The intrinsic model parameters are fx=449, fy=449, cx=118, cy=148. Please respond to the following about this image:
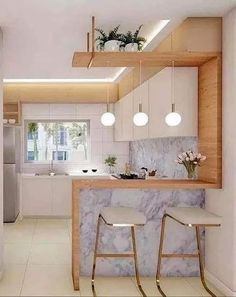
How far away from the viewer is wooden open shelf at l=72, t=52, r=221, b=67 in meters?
4.44

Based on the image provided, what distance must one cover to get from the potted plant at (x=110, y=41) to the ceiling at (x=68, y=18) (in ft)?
0.32

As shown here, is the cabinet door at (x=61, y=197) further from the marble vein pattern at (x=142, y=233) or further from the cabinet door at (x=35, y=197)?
the marble vein pattern at (x=142, y=233)

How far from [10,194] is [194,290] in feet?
14.9

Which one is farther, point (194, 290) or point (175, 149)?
point (175, 149)

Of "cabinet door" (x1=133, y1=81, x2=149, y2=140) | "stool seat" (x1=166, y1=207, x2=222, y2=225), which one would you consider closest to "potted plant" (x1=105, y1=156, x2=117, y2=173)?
"cabinet door" (x1=133, y1=81, x2=149, y2=140)

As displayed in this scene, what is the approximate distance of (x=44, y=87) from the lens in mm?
8664

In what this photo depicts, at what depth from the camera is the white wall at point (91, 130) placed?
8930mm

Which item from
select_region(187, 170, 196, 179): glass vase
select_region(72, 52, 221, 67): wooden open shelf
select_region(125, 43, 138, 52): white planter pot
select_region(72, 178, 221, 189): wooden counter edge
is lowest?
select_region(72, 178, 221, 189): wooden counter edge

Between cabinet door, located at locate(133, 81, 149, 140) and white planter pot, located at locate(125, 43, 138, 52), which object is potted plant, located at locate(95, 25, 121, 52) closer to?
white planter pot, located at locate(125, 43, 138, 52)

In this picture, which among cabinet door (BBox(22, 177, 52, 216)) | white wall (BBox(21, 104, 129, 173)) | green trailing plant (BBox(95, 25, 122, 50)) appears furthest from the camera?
white wall (BBox(21, 104, 129, 173))

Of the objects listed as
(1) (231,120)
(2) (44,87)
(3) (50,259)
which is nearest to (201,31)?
(1) (231,120)

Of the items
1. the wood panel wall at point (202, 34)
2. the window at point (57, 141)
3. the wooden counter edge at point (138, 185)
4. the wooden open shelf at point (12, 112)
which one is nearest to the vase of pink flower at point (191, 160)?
the wooden counter edge at point (138, 185)

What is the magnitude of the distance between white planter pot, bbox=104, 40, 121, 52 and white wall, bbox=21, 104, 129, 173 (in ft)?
13.7

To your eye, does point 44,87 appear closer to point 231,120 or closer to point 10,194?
point 10,194
